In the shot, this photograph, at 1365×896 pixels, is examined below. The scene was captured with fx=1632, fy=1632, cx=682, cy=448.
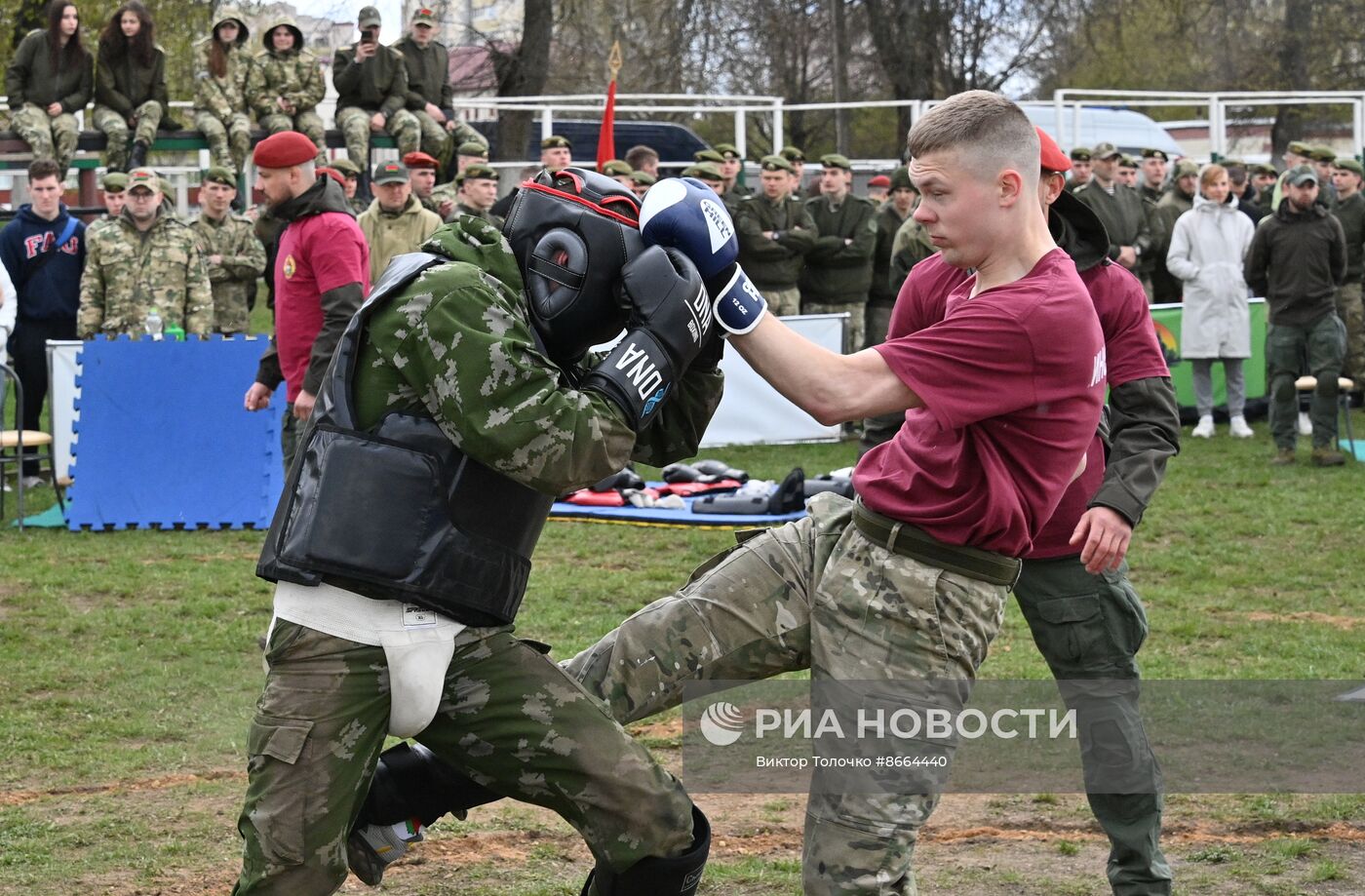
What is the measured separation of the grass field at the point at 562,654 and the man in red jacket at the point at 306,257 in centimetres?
136

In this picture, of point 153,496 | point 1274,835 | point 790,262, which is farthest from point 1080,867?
point 790,262

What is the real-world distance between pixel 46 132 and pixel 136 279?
15.4ft

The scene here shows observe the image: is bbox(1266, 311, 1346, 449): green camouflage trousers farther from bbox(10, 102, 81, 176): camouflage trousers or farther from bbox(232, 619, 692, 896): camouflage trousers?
bbox(10, 102, 81, 176): camouflage trousers

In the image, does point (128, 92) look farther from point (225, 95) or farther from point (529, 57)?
point (529, 57)

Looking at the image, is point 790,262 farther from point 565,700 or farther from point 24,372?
point 565,700

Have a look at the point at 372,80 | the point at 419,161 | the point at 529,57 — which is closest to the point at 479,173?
the point at 419,161

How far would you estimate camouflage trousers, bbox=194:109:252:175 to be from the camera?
15562 millimetres

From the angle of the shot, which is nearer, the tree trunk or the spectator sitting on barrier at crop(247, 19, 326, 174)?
the spectator sitting on barrier at crop(247, 19, 326, 174)

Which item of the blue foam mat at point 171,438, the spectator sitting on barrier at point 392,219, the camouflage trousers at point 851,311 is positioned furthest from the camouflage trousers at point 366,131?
the blue foam mat at point 171,438

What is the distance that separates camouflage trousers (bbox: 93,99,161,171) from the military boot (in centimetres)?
4

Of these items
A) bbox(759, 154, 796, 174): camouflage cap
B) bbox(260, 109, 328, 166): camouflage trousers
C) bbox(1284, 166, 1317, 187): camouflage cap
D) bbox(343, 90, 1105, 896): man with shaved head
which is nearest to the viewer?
bbox(343, 90, 1105, 896): man with shaved head

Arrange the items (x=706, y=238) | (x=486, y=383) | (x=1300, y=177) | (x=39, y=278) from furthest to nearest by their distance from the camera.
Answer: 1. (x=1300, y=177)
2. (x=39, y=278)
3. (x=706, y=238)
4. (x=486, y=383)

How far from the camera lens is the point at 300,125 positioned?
1588 cm

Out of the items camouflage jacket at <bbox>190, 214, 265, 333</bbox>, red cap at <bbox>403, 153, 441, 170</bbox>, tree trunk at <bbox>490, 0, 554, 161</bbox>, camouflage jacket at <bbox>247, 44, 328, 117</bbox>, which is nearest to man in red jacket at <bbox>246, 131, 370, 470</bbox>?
camouflage jacket at <bbox>190, 214, 265, 333</bbox>
